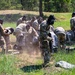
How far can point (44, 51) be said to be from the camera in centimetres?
1057

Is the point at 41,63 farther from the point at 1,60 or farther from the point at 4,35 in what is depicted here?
the point at 4,35

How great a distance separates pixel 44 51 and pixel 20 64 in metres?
1.03

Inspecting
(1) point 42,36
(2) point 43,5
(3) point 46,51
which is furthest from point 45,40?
(2) point 43,5

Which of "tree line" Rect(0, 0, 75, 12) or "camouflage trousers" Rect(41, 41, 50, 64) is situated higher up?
"camouflage trousers" Rect(41, 41, 50, 64)

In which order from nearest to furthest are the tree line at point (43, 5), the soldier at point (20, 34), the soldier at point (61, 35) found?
the soldier at point (61, 35)
the soldier at point (20, 34)
the tree line at point (43, 5)

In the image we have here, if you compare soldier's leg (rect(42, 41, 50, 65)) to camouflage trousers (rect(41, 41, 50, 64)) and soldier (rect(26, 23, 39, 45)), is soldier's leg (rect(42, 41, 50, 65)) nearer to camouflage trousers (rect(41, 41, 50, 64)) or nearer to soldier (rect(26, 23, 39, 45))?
camouflage trousers (rect(41, 41, 50, 64))

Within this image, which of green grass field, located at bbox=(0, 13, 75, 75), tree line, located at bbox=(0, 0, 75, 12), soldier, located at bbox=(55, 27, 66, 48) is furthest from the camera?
tree line, located at bbox=(0, 0, 75, 12)

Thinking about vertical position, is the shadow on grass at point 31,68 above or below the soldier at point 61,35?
below

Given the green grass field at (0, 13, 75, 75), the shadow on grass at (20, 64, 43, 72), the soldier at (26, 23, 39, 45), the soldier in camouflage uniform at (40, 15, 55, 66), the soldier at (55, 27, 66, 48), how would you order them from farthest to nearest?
the soldier at (26, 23, 39, 45)
the soldier at (55, 27, 66, 48)
the soldier in camouflage uniform at (40, 15, 55, 66)
the shadow on grass at (20, 64, 43, 72)
the green grass field at (0, 13, 75, 75)

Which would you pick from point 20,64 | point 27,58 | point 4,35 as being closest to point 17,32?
point 4,35

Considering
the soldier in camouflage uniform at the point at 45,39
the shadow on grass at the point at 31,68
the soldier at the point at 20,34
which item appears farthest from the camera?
the soldier at the point at 20,34

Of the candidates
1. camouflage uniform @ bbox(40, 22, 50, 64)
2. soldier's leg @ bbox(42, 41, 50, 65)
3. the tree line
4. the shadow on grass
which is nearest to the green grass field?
the shadow on grass

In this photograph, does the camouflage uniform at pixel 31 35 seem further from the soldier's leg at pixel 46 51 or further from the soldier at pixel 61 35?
the soldier's leg at pixel 46 51

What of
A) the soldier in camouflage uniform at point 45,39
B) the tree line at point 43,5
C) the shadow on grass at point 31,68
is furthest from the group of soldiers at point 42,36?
the tree line at point 43,5
